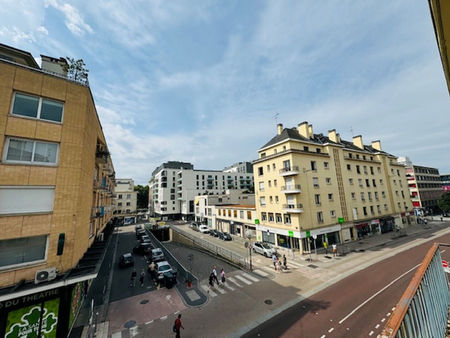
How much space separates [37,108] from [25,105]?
1.55ft

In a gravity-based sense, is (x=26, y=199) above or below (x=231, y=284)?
above

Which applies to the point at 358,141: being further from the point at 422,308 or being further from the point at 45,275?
the point at 45,275

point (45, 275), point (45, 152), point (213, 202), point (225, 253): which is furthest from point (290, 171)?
point (213, 202)

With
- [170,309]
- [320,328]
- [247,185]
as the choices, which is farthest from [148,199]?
[320,328]

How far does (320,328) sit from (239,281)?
27.3 ft

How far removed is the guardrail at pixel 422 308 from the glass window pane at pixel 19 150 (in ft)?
48.1

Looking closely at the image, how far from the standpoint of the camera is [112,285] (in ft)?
60.8

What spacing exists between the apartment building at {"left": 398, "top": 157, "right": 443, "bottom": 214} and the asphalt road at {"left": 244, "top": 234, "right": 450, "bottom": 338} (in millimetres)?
55194

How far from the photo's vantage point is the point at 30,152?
9953 mm

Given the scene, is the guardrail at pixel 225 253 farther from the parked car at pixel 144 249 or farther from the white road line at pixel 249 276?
the parked car at pixel 144 249

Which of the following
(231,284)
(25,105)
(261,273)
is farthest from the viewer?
(261,273)

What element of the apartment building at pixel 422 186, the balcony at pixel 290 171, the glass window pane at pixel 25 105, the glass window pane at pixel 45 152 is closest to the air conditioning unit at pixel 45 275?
the glass window pane at pixel 45 152

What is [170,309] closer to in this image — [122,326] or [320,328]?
[122,326]

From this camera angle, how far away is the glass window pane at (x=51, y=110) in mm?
10508
